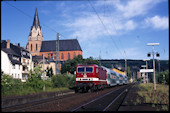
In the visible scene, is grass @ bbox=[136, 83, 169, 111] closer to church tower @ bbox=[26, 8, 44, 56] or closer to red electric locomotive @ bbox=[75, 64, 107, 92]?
red electric locomotive @ bbox=[75, 64, 107, 92]

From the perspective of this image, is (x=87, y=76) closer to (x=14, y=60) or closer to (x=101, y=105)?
(x=101, y=105)

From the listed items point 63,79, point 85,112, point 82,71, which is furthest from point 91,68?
point 85,112

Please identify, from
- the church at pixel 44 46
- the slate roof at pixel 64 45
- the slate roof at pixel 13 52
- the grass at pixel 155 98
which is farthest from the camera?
the slate roof at pixel 64 45

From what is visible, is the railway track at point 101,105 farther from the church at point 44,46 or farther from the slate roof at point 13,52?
the church at point 44,46

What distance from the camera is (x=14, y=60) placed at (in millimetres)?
58594

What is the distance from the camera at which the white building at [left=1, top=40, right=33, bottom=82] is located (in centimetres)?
5510

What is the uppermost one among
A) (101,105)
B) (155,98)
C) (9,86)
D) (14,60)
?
(14,60)

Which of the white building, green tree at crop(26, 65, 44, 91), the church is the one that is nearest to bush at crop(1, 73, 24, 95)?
green tree at crop(26, 65, 44, 91)

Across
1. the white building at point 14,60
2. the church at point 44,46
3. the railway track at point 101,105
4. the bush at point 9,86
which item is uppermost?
the church at point 44,46

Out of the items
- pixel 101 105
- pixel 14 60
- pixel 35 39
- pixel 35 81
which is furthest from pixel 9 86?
pixel 35 39

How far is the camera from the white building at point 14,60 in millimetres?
55097

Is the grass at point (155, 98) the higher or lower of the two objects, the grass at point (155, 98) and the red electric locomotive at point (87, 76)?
the lower

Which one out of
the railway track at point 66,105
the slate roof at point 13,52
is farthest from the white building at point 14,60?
the railway track at point 66,105

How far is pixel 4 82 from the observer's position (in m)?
21.3
